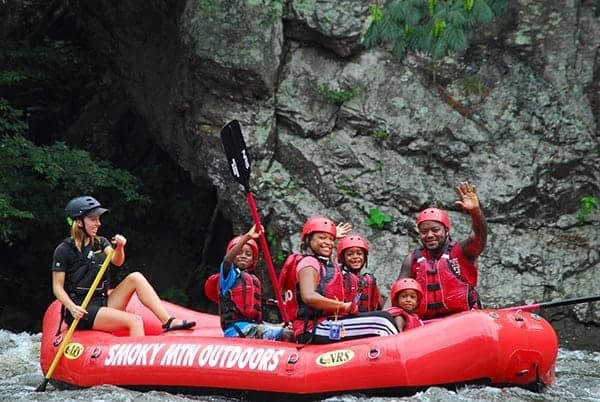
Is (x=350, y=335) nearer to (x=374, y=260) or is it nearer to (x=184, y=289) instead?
(x=374, y=260)

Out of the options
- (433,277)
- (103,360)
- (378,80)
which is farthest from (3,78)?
(433,277)

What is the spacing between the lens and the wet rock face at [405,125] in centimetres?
1011

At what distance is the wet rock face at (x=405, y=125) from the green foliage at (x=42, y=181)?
117cm

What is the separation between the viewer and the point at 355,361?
616cm

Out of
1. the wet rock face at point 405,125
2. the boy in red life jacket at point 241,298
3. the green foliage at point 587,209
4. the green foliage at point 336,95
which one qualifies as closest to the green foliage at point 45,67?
the wet rock face at point 405,125

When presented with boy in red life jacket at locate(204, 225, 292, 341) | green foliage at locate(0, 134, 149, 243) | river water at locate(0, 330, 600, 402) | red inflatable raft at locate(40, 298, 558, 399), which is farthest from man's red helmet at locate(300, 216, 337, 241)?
green foliage at locate(0, 134, 149, 243)

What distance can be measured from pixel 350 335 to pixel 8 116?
5.69 meters

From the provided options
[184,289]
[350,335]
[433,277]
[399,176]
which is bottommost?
[184,289]

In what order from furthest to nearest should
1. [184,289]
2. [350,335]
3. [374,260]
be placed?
1. [184,289]
2. [374,260]
3. [350,335]

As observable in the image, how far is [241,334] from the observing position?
690cm

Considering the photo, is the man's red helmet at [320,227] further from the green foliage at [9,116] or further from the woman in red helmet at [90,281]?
the green foliage at [9,116]

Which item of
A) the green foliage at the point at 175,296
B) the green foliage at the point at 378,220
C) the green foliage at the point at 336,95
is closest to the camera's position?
the green foliage at the point at 378,220

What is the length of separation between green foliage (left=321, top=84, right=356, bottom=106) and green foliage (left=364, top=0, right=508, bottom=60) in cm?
353

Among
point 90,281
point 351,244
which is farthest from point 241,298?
point 90,281
